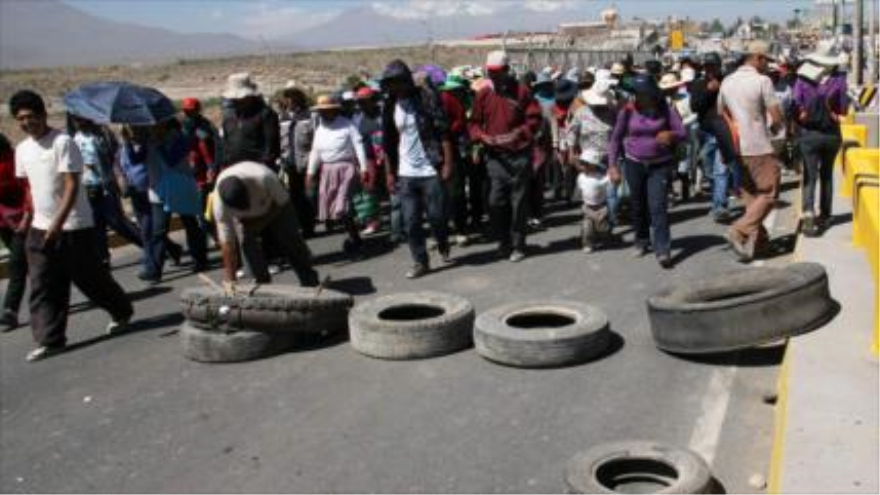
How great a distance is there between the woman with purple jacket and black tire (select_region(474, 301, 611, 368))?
2.22 m

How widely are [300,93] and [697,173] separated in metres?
6.12

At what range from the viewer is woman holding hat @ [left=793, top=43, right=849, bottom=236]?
939cm

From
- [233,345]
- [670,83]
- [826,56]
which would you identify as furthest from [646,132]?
[233,345]

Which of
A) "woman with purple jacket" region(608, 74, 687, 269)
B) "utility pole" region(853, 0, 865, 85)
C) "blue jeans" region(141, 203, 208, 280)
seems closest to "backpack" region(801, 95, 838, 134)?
"woman with purple jacket" region(608, 74, 687, 269)

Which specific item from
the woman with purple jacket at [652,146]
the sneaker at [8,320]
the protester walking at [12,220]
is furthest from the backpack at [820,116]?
the sneaker at [8,320]

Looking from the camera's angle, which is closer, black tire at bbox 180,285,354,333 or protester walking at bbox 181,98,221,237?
black tire at bbox 180,285,354,333

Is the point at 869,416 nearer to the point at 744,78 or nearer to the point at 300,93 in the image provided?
the point at 744,78

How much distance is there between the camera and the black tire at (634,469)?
4.44 metres

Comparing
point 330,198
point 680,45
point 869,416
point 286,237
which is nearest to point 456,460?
point 869,416

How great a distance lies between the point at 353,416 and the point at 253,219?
2583mm

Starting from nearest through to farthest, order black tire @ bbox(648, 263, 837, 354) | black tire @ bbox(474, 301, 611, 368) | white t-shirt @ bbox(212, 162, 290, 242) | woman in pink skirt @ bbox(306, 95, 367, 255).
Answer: black tire @ bbox(648, 263, 837, 354) → black tire @ bbox(474, 301, 611, 368) → white t-shirt @ bbox(212, 162, 290, 242) → woman in pink skirt @ bbox(306, 95, 367, 255)

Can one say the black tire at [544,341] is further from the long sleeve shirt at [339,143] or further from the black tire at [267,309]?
the long sleeve shirt at [339,143]

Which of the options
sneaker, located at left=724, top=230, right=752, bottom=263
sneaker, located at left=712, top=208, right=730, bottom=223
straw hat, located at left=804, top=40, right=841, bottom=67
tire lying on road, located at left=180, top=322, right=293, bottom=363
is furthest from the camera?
sneaker, located at left=712, top=208, right=730, bottom=223

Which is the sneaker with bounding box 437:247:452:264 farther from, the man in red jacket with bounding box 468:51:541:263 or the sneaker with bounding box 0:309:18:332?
the sneaker with bounding box 0:309:18:332
